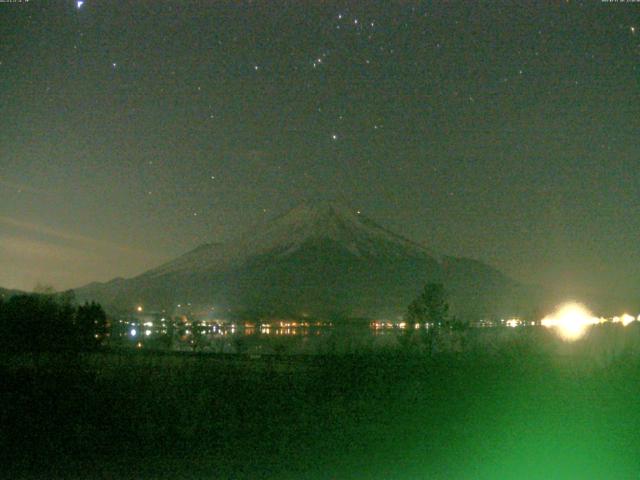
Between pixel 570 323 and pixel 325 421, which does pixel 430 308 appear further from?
pixel 570 323

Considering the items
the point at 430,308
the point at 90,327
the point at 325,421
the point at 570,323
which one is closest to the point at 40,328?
the point at 90,327

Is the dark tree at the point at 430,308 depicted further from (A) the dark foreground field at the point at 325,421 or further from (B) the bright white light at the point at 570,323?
(A) the dark foreground field at the point at 325,421

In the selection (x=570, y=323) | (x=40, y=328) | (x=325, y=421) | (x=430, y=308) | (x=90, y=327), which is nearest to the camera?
(x=325, y=421)

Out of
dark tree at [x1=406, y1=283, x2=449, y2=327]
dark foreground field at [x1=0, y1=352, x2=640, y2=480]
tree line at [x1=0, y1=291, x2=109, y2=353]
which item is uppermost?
dark tree at [x1=406, y1=283, x2=449, y2=327]

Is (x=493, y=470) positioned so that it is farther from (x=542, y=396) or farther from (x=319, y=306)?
(x=319, y=306)

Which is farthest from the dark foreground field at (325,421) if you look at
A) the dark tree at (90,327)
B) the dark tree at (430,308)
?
the dark tree at (430,308)

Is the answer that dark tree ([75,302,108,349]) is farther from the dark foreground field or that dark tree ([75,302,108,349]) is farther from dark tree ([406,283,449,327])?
dark tree ([406,283,449,327])

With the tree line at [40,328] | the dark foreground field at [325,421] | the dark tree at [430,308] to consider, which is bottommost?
the dark foreground field at [325,421]

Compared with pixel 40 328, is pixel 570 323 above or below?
above

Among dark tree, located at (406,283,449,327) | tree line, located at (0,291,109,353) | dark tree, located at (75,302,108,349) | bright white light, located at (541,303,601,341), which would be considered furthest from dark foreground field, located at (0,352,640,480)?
dark tree, located at (406,283,449,327)
